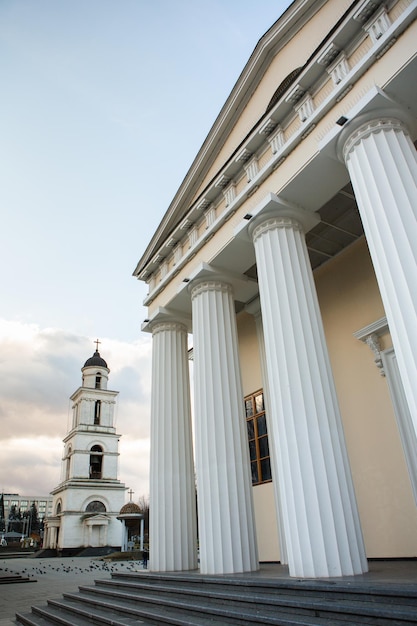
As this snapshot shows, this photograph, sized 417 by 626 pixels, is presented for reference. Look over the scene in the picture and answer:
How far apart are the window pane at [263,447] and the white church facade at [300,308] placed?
2.1 inches

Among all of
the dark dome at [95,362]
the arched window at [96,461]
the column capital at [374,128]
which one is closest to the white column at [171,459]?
the column capital at [374,128]

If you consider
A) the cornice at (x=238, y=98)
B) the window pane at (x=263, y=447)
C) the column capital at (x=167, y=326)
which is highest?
the cornice at (x=238, y=98)

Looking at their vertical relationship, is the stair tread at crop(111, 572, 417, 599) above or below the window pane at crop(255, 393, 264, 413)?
below

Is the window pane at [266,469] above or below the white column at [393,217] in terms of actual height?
below

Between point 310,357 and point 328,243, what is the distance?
172 inches

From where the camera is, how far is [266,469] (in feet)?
37.9

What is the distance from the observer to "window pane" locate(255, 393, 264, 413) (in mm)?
12211

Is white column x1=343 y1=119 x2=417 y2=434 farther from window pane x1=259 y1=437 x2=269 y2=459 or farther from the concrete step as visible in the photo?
window pane x1=259 y1=437 x2=269 y2=459

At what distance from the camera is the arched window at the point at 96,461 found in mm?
47438

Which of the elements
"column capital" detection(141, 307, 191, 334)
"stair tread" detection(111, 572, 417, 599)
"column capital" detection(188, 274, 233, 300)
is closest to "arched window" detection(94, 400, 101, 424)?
"column capital" detection(141, 307, 191, 334)

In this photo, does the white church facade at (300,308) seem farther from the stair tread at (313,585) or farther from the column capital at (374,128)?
the stair tread at (313,585)

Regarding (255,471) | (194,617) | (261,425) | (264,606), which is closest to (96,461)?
(255,471)

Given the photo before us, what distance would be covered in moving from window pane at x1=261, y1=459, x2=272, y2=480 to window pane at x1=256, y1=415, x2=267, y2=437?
0.72m

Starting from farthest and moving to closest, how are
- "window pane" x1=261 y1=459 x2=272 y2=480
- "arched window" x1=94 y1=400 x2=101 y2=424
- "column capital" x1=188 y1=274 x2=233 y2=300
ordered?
"arched window" x1=94 y1=400 x2=101 y2=424
"window pane" x1=261 y1=459 x2=272 y2=480
"column capital" x1=188 y1=274 x2=233 y2=300
